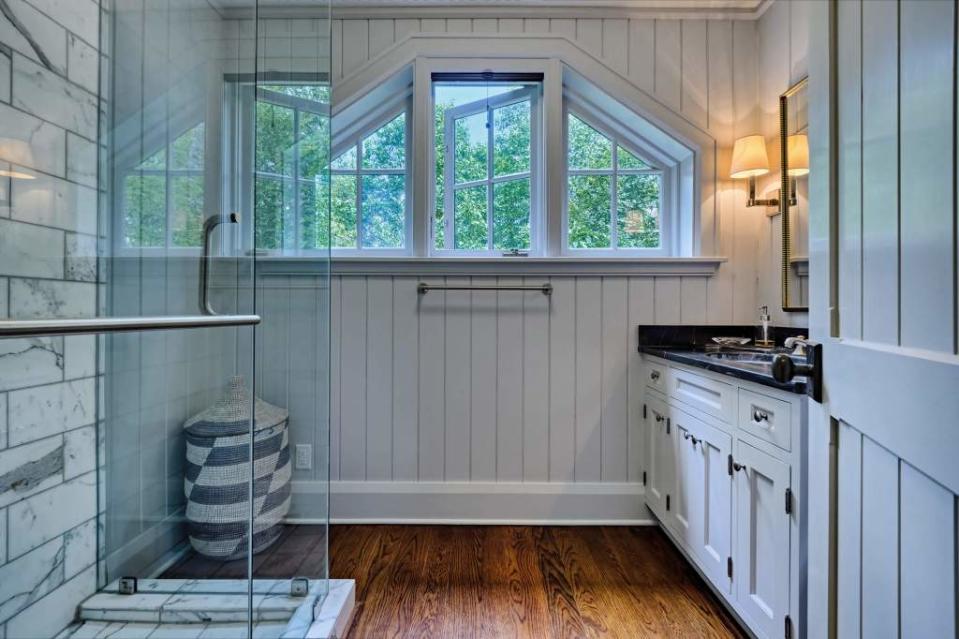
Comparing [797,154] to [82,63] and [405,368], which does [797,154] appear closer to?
[405,368]

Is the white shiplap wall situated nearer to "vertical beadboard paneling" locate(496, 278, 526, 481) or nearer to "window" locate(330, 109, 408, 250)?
"vertical beadboard paneling" locate(496, 278, 526, 481)

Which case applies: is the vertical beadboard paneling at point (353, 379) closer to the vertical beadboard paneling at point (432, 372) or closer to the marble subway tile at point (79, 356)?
the vertical beadboard paneling at point (432, 372)

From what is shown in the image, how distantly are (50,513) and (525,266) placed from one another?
1.86 metres

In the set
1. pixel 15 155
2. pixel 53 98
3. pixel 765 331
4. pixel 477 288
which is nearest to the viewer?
pixel 15 155

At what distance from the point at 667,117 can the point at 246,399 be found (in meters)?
2.17

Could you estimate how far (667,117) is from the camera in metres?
2.08

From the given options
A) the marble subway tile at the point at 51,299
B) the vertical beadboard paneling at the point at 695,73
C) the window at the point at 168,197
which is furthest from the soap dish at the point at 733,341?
the marble subway tile at the point at 51,299

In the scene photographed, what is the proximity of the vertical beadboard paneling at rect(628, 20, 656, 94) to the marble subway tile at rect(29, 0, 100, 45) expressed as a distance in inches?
82.2

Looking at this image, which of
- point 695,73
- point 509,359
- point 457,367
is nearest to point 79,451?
point 457,367

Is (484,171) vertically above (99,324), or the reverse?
(484,171)

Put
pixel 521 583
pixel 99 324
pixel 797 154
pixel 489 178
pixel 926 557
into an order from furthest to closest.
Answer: pixel 489 178
pixel 797 154
pixel 521 583
pixel 99 324
pixel 926 557

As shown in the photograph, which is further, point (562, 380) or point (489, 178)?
point (489, 178)

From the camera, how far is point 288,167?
135cm

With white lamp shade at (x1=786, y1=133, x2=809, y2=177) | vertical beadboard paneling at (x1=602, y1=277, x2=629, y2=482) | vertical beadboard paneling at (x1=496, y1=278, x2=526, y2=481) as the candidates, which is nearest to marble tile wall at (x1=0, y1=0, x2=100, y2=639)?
vertical beadboard paneling at (x1=496, y1=278, x2=526, y2=481)
